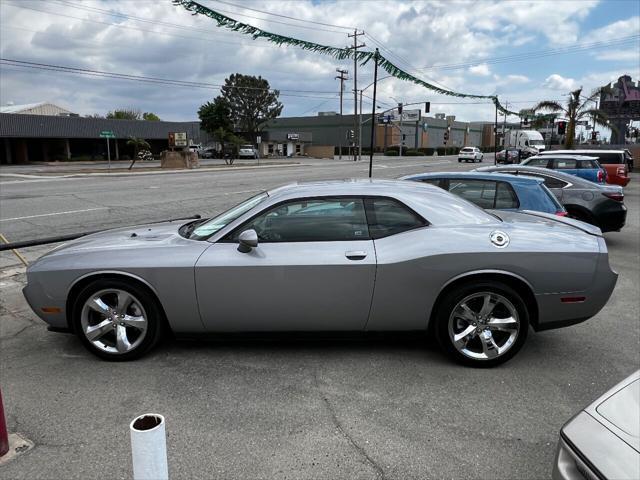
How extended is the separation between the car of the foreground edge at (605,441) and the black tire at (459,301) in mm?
1609

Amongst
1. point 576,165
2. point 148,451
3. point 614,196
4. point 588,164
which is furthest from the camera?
point 588,164

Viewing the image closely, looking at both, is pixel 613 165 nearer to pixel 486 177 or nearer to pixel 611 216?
pixel 611 216

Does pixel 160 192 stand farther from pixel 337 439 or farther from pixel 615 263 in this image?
pixel 337 439

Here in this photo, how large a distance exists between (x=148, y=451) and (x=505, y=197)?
6568 millimetres

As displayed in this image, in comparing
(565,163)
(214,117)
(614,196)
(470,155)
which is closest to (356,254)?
(614,196)

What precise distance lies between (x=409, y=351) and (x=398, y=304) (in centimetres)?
61

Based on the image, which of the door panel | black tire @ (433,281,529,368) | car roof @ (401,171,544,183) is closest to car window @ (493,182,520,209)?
car roof @ (401,171,544,183)

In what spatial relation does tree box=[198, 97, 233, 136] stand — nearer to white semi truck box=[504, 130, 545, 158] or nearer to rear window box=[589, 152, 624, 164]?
white semi truck box=[504, 130, 545, 158]

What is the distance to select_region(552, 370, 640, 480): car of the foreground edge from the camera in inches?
70.3

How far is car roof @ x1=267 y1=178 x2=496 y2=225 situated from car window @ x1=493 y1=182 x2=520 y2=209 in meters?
3.11

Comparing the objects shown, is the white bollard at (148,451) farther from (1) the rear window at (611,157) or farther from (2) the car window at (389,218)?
(1) the rear window at (611,157)

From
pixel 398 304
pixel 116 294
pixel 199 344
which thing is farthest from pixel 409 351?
pixel 116 294

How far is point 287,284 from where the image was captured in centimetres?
383

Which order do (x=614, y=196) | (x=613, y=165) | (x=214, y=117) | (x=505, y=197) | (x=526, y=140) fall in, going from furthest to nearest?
(x=214, y=117) → (x=526, y=140) → (x=613, y=165) → (x=614, y=196) → (x=505, y=197)
